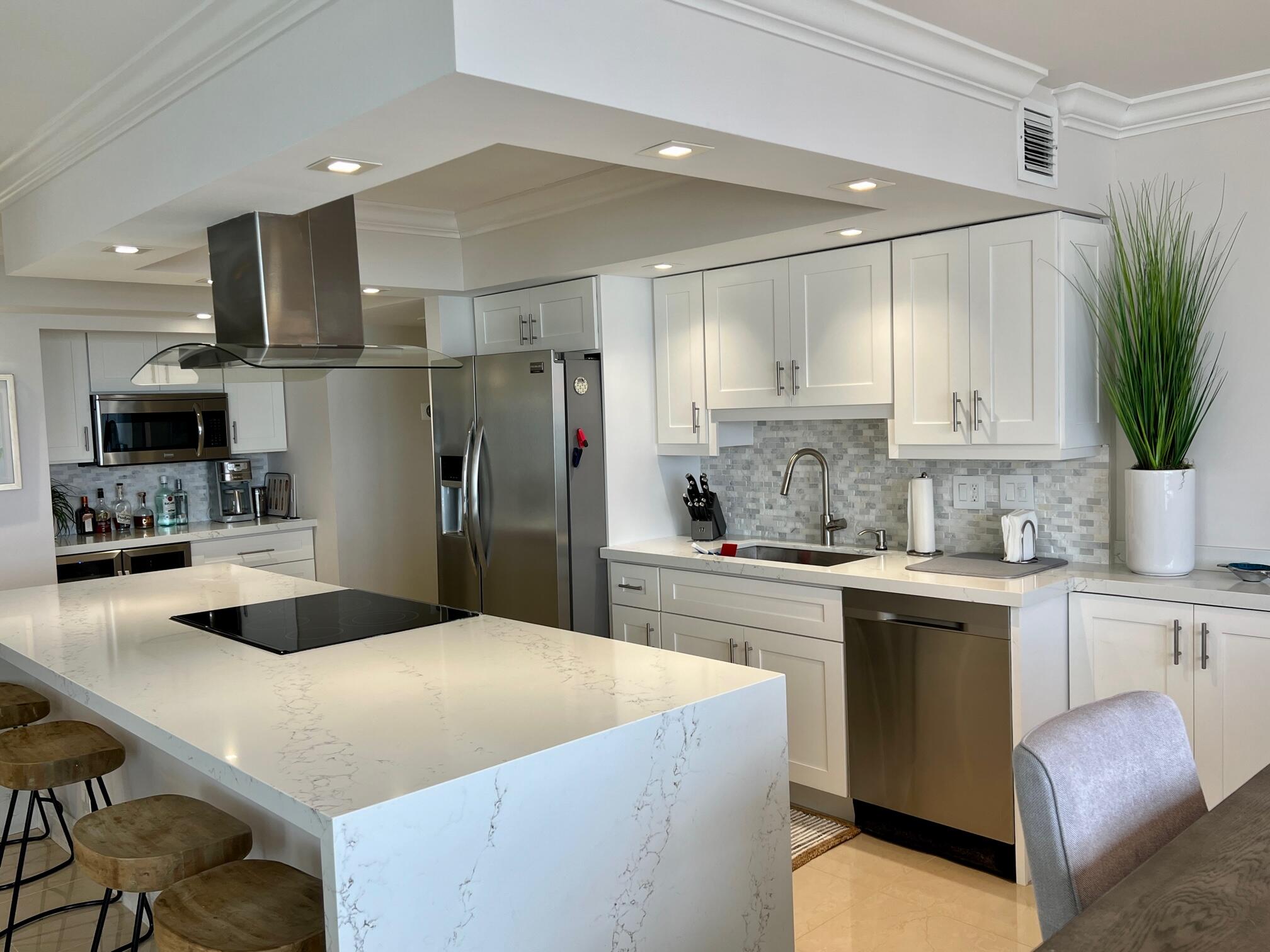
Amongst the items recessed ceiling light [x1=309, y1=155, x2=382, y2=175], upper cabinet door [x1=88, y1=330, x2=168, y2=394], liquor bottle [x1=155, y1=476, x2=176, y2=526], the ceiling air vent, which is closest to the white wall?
the ceiling air vent

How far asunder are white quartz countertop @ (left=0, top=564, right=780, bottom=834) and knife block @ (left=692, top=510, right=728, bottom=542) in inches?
64.0

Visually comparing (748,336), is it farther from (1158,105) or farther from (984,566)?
(1158,105)

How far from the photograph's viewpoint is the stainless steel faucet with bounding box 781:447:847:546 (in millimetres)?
4066

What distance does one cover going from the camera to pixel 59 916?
9.93ft

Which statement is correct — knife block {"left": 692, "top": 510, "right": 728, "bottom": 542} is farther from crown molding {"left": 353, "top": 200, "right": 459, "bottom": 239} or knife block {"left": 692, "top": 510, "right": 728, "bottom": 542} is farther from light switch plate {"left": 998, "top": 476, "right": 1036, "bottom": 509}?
crown molding {"left": 353, "top": 200, "right": 459, "bottom": 239}

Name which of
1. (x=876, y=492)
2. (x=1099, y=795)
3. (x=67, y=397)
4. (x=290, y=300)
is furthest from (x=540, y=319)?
(x=1099, y=795)

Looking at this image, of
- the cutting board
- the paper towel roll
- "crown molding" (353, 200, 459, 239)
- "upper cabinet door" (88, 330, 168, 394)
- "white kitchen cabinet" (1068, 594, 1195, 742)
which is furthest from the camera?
"upper cabinet door" (88, 330, 168, 394)

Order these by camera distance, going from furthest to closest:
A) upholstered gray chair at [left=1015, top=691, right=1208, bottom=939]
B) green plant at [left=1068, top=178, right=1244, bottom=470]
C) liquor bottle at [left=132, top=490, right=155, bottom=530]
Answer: liquor bottle at [left=132, top=490, right=155, bottom=530]
green plant at [left=1068, top=178, right=1244, bottom=470]
upholstered gray chair at [left=1015, top=691, right=1208, bottom=939]

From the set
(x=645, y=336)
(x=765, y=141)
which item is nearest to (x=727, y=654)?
(x=645, y=336)

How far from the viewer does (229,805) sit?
8.32 ft

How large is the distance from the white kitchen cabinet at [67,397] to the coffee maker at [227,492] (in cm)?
91

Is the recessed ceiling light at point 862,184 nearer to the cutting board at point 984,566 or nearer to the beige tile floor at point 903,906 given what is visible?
the cutting board at point 984,566

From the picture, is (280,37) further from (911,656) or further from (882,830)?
(882,830)

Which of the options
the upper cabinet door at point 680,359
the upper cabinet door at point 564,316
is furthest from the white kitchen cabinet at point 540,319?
the upper cabinet door at point 680,359
